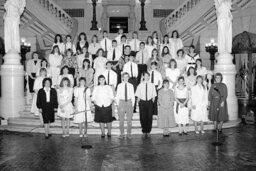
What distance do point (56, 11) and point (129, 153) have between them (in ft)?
43.1

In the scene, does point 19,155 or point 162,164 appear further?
point 19,155

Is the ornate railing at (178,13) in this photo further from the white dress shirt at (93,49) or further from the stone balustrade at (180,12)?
the white dress shirt at (93,49)

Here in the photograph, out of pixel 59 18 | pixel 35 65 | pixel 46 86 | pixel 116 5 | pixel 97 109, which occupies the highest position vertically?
pixel 116 5

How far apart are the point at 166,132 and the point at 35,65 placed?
17.9 ft

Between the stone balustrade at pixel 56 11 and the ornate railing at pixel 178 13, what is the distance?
18.3 feet

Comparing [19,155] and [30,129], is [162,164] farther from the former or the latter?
[30,129]

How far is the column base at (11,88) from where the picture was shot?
1132 centimetres

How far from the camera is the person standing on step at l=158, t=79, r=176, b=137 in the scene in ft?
31.0

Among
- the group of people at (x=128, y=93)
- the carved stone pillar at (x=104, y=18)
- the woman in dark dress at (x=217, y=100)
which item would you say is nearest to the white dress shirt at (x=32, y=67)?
the group of people at (x=128, y=93)

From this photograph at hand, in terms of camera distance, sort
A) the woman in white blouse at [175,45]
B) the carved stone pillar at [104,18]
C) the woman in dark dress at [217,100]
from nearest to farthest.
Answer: the woman in dark dress at [217,100]
the woman in white blouse at [175,45]
the carved stone pillar at [104,18]

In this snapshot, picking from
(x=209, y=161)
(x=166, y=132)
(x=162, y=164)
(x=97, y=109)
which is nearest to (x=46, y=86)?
(x=97, y=109)

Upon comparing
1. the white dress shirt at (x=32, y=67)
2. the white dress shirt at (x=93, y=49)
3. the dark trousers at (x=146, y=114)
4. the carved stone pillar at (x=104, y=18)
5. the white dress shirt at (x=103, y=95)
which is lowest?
the dark trousers at (x=146, y=114)

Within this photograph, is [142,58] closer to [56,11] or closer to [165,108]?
[165,108]

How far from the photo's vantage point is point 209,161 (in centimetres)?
666
